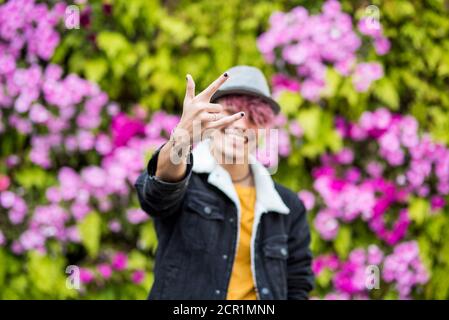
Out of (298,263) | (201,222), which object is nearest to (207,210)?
(201,222)

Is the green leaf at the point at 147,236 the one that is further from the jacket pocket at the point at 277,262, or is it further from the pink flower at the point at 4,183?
the jacket pocket at the point at 277,262

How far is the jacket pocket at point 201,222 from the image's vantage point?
2219 mm

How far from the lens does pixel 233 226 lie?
2.26 m

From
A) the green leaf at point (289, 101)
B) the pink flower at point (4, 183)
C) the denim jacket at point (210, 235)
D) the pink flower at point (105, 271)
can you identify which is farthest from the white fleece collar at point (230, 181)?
the pink flower at point (4, 183)

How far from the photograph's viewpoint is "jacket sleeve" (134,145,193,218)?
1.94 m

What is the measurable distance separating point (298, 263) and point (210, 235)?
473 mm

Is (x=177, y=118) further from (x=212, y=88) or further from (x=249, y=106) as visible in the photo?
(x=212, y=88)

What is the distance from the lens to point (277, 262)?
2.34m

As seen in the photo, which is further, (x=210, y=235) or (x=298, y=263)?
(x=298, y=263)

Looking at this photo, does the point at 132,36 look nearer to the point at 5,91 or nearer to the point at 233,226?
the point at 5,91

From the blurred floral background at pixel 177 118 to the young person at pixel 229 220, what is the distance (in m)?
1.49
